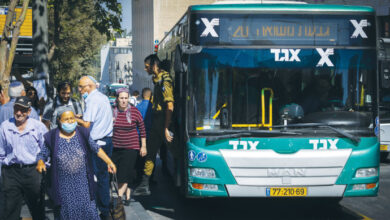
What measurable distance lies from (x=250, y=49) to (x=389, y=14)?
883 inches

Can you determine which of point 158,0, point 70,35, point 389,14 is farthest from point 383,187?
point 158,0

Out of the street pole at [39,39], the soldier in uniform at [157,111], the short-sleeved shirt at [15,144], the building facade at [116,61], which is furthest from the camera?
the building facade at [116,61]

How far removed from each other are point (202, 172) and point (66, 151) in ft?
7.06

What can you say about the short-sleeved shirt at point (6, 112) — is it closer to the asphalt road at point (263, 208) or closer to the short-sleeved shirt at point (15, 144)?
the short-sleeved shirt at point (15, 144)

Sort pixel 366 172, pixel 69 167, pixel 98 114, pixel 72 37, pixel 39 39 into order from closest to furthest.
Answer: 1. pixel 69 167
2. pixel 366 172
3. pixel 98 114
4. pixel 39 39
5. pixel 72 37

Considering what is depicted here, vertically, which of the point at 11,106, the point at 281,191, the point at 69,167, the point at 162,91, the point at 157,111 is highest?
the point at 162,91

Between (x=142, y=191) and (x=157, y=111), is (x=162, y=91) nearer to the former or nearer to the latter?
(x=157, y=111)

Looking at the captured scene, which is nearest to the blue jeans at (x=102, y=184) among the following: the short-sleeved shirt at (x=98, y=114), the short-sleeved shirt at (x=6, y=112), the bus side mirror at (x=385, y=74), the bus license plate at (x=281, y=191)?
the short-sleeved shirt at (x=98, y=114)

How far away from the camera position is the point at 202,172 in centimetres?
756

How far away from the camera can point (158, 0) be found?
275 ft

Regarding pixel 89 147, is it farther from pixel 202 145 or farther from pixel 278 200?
pixel 278 200

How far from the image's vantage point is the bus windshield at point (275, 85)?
7.54 m

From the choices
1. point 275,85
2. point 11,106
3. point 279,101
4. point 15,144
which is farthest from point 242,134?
point 11,106

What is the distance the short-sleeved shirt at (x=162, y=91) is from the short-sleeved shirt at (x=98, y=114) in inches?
43.2
